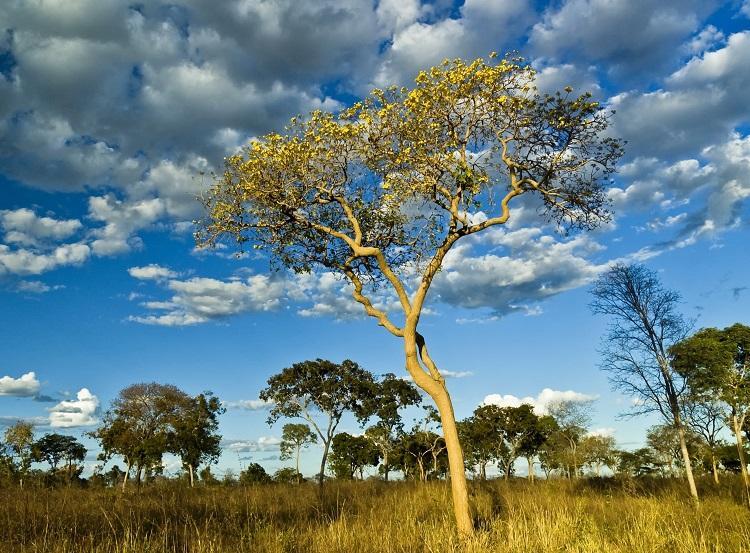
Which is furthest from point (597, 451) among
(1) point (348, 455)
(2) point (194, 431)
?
(2) point (194, 431)

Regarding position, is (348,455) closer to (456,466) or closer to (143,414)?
(143,414)

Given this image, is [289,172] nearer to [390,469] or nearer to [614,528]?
[614,528]

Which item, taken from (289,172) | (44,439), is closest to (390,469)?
(44,439)

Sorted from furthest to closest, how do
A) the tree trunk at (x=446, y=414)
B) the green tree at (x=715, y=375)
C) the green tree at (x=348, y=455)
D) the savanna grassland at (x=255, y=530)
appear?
the green tree at (x=348, y=455)
the green tree at (x=715, y=375)
the tree trunk at (x=446, y=414)
the savanna grassland at (x=255, y=530)

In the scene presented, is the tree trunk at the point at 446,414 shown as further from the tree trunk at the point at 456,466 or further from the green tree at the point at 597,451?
the green tree at the point at 597,451

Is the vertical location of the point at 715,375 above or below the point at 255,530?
above

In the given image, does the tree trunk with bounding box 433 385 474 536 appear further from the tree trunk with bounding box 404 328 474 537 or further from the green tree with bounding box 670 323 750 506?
the green tree with bounding box 670 323 750 506

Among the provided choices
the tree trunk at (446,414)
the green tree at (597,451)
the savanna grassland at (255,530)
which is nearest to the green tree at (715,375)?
the savanna grassland at (255,530)

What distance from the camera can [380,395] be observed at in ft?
155

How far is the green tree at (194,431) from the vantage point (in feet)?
158

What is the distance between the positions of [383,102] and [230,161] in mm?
4546

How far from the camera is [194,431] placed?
4728cm

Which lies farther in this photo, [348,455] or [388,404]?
[348,455]

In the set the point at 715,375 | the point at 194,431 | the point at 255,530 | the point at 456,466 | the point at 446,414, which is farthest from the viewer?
the point at 194,431
